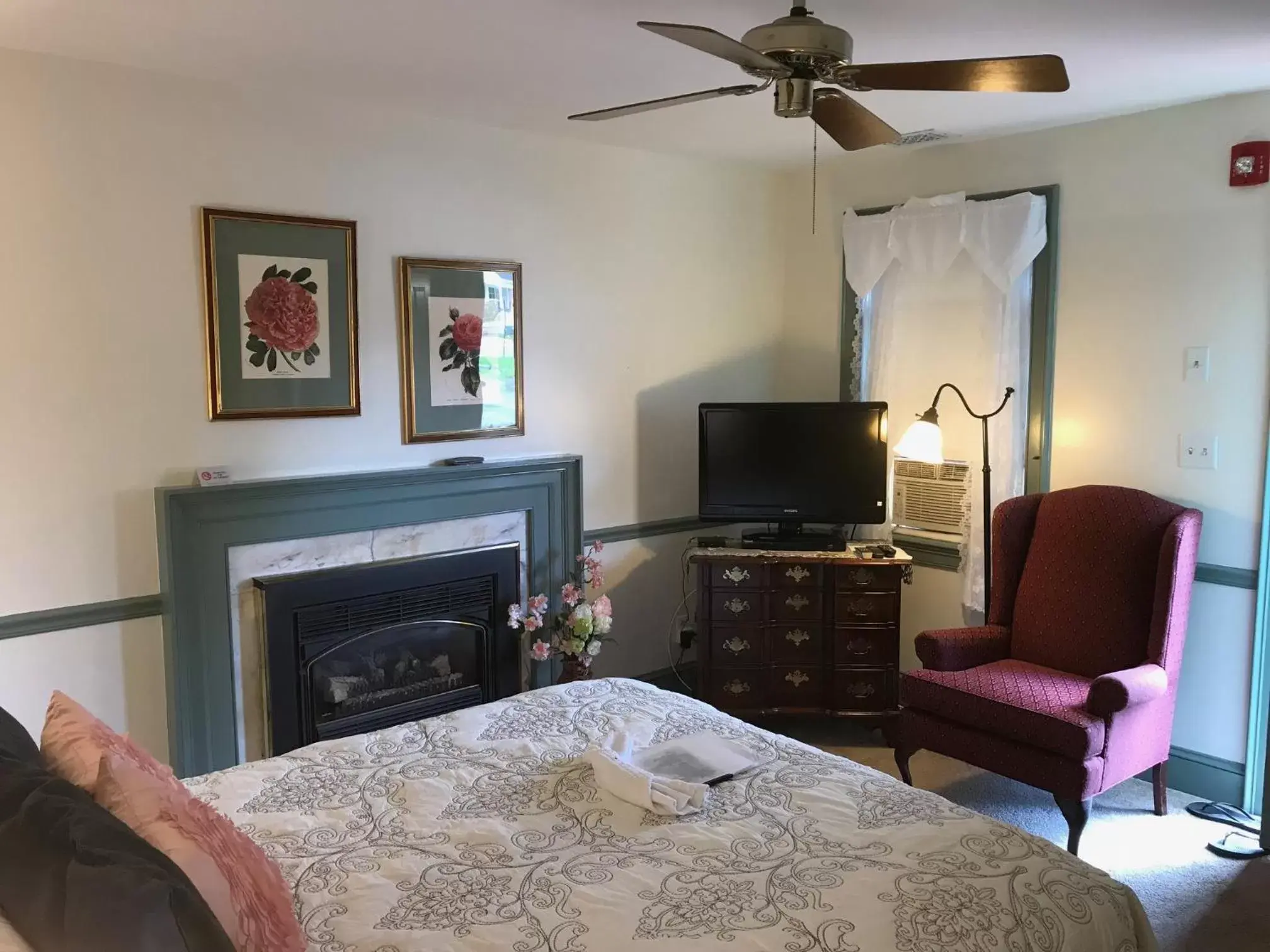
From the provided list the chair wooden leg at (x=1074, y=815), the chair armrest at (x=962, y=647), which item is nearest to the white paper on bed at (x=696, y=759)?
the chair wooden leg at (x=1074, y=815)

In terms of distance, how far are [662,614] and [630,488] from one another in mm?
645

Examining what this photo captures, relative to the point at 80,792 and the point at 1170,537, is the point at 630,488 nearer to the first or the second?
the point at 1170,537

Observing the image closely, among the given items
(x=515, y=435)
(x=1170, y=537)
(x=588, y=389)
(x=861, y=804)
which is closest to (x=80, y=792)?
(x=861, y=804)

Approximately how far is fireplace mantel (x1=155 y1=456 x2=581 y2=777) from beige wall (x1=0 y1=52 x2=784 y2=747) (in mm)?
83

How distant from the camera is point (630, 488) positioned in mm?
4555

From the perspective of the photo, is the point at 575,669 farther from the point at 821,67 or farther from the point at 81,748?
the point at 821,67

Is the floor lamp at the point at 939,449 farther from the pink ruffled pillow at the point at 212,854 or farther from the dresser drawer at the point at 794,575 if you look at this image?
the pink ruffled pillow at the point at 212,854

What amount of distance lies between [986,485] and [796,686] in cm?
116

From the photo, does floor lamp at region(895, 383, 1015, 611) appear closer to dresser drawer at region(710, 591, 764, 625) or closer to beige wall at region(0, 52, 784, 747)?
dresser drawer at region(710, 591, 764, 625)

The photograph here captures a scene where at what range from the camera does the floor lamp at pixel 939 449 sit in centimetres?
396

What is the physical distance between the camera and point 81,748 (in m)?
1.80

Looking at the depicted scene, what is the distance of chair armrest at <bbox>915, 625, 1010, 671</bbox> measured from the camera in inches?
144

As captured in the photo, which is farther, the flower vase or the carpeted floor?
the flower vase

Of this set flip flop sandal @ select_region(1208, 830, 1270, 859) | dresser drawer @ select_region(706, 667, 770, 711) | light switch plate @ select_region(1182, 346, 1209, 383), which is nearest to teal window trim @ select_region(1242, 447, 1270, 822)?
flip flop sandal @ select_region(1208, 830, 1270, 859)
